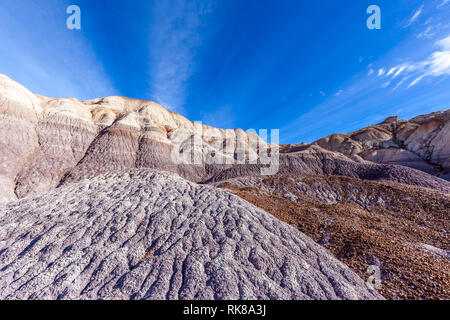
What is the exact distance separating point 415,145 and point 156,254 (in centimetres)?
5518

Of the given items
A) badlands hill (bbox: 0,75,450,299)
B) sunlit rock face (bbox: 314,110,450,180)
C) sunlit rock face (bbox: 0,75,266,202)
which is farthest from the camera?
sunlit rock face (bbox: 314,110,450,180)

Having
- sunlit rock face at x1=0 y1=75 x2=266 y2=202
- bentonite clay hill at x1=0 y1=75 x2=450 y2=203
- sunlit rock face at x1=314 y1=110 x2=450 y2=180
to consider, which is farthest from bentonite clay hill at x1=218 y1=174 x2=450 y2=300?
sunlit rock face at x1=314 y1=110 x2=450 y2=180

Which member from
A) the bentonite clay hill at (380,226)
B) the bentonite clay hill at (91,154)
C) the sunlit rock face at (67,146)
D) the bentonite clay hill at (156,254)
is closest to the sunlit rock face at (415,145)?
the bentonite clay hill at (91,154)

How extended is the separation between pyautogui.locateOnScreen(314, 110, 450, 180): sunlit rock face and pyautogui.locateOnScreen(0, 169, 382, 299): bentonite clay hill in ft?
126

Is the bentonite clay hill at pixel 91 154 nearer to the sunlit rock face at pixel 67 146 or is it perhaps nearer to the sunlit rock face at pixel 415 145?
the sunlit rock face at pixel 67 146

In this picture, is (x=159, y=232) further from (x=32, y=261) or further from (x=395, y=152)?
(x=395, y=152)

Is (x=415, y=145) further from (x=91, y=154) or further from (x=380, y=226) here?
(x=91, y=154)

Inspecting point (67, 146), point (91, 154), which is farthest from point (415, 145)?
point (67, 146)

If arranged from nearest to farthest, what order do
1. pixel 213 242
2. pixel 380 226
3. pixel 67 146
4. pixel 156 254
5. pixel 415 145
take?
pixel 156 254 → pixel 213 242 → pixel 380 226 → pixel 67 146 → pixel 415 145

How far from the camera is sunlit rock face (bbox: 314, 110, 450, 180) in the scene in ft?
102

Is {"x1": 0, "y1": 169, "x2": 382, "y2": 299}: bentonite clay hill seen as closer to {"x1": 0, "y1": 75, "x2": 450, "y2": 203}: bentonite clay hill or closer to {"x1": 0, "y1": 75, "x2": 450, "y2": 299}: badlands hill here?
{"x1": 0, "y1": 75, "x2": 450, "y2": 299}: badlands hill

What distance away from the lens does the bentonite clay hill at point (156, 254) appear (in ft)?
13.6

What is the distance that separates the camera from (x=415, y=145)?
37.5 metres
